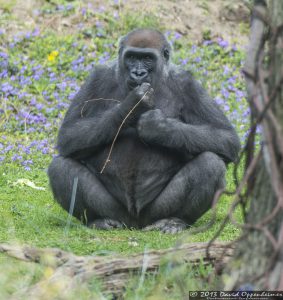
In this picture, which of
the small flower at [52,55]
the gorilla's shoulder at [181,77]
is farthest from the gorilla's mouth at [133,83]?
the small flower at [52,55]

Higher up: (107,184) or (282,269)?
(282,269)

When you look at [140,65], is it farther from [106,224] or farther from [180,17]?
[180,17]

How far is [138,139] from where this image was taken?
6934mm

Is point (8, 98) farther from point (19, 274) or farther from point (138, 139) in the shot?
point (19, 274)

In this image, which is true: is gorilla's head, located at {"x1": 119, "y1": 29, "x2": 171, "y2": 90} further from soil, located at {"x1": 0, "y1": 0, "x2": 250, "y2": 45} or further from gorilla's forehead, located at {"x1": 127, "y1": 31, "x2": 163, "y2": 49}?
soil, located at {"x1": 0, "y1": 0, "x2": 250, "y2": 45}

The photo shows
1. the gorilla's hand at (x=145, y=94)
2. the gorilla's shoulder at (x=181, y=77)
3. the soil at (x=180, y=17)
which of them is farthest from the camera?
the soil at (x=180, y=17)

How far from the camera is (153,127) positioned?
6.70 metres

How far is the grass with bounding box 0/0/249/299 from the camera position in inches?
249

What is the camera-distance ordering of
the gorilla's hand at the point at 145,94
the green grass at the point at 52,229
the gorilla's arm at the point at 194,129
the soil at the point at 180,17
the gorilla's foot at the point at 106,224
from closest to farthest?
the green grass at the point at 52,229, the gorilla's hand at the point at 145,94, the gorilla's arm at the point at 194,129, the gorilla's foot at the point at 106,224, the soil at the point at 180,17

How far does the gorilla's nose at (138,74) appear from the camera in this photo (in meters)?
6.73

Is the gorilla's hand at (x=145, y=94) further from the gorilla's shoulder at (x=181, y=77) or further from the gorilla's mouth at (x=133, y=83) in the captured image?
the gorilla's shoulder at (x=181, y=77)

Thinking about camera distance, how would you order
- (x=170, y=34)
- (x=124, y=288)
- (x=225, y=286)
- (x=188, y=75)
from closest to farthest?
(x=225, y=286), (x=124, y=288), (x=188, y=75), (x=170, y=34)

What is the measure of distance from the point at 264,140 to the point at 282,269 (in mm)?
548

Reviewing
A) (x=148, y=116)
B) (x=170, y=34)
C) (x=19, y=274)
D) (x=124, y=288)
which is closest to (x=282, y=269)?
(x=124, y=288)
